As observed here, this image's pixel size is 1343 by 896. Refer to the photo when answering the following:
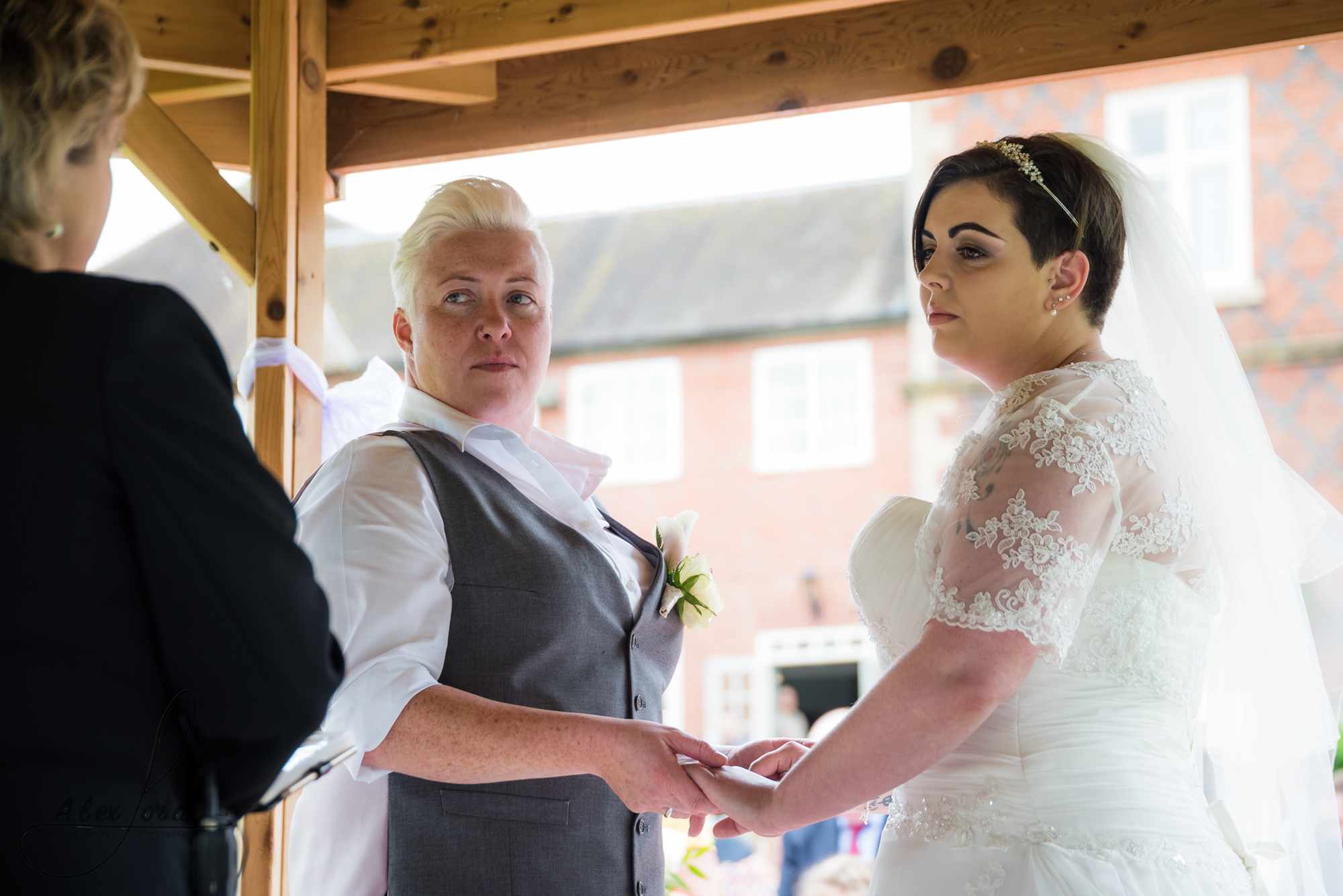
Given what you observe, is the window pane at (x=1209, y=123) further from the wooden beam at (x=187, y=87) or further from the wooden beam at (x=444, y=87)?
the wooden beam at (x=187, y=87)

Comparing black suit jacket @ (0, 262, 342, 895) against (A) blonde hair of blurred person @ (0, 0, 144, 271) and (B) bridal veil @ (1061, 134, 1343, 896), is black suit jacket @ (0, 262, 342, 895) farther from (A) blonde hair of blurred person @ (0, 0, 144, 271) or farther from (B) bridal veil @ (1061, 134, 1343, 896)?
(B) bridal veil @ (1061, 134, 1343, 896)

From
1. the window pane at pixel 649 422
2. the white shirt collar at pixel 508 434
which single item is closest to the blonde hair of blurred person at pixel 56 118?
the white shirt collar at pixel 508 434

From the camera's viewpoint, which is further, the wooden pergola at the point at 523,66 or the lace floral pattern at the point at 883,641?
the wooden pergola at the point at 523,66

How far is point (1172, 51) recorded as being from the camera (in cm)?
304

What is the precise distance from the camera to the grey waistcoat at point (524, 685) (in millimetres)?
1931

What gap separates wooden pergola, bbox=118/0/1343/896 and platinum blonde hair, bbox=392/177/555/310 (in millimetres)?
853

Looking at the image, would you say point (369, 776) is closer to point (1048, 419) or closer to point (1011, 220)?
point (1048, 419)

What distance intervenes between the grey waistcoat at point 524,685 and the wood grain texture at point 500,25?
5.17 feet

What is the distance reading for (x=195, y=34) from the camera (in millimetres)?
3359

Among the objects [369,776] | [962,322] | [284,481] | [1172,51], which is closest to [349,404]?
[284,481]

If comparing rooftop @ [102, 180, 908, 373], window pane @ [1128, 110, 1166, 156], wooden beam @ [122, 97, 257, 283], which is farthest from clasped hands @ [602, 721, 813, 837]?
window pane @ [1128, 110, 1166, 156]

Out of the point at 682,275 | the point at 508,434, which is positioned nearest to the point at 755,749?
the point at 508,434

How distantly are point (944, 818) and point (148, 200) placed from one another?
9.29 meters

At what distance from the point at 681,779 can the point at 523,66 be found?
2632 mm
